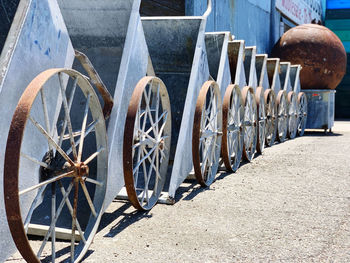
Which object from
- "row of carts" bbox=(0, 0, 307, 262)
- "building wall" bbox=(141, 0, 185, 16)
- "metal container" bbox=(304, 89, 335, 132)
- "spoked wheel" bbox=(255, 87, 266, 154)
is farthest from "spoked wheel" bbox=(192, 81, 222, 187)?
"metal container" bbox=(304, 89, 335, 132)

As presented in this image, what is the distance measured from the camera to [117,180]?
3.70 meters

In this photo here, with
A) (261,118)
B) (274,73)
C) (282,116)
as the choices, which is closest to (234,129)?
(261,118)

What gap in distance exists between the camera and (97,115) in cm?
310

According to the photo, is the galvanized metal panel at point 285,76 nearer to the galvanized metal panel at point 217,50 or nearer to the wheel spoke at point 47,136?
the galvanized metal panel at point 217,50

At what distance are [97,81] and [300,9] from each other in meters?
15.1

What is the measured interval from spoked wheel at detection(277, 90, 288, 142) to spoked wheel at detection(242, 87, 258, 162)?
2126 millimetres

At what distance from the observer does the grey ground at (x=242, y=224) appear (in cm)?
300

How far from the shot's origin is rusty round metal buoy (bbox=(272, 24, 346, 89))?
11.0 metres

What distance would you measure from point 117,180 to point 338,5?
1834 cm

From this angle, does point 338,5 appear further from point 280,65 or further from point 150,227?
point 150,227

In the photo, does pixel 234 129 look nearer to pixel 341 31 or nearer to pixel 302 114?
pixel 302 114

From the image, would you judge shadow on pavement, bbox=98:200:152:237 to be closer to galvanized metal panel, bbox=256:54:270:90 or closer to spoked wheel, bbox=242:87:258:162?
spoked wheel, bbox=242:87:258:162

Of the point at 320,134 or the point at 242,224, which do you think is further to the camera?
the point at 320,134

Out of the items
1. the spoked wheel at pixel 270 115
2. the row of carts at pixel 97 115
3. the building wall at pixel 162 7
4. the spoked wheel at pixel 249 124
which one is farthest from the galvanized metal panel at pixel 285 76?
the spoked wheel at pixel 249 124
